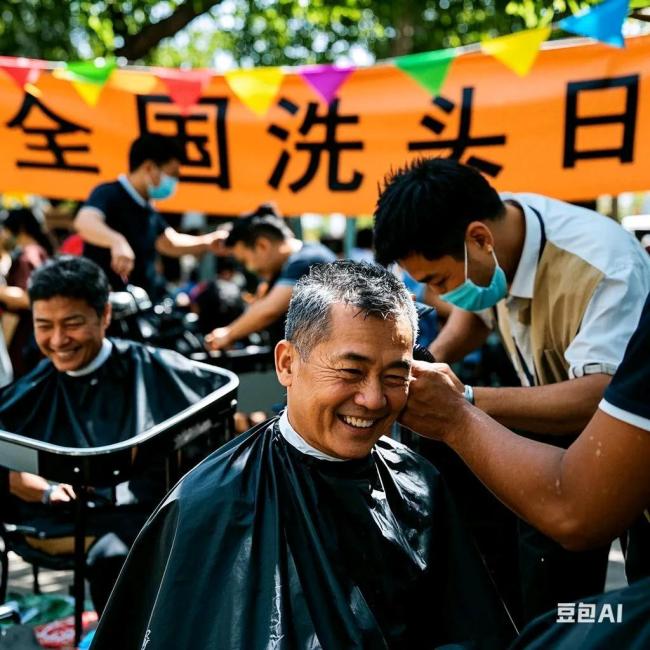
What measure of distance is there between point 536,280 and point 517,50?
8.37ft

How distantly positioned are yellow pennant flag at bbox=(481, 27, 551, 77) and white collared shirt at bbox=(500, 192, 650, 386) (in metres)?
2.23

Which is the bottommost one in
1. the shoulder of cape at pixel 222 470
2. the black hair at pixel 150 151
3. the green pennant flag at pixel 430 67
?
the shoulder of cape at pixel 222 470

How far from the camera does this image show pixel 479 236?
268 cm

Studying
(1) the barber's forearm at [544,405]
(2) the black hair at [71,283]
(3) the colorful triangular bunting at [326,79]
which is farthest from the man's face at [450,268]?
(3) the colorful triangular bunting at [326,79]

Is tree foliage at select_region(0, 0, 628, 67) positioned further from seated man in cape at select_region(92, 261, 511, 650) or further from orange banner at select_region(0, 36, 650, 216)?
seated man in cape at select_region(92, 261, 511, 650)

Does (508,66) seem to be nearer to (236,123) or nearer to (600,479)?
(236,123)

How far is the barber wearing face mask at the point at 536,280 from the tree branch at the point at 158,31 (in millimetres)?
7456

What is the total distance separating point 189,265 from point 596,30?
1430 cm

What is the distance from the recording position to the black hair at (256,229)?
4.85 metres

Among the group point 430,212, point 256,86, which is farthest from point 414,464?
point 256,86

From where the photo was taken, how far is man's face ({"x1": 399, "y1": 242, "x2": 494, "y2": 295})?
2.68 meters

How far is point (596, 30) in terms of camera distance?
3832 millimetres

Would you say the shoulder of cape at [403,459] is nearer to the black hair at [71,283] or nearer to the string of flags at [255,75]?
the black hair at [71,283]

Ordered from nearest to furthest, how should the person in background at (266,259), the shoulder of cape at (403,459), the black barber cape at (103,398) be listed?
the shoulder of cape at (403,459), the black barber cape at (103,398), the person in background at (266,259)
